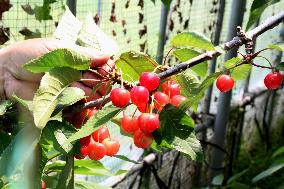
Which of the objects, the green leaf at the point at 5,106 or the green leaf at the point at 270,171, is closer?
the green leaf at the point at 5,106

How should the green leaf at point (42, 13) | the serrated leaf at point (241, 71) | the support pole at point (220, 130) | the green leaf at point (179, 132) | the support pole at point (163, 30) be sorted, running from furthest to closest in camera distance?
the support pole at point (220, 130) → the support pole at point (163, 30) → the green leaf at point (42, 13) → the serrated leaf at point (241, 71) → the green leaf at point (179, 132)

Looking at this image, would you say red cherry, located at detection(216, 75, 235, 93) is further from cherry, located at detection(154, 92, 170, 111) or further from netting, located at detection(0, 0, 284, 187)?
netting, located at detection(0, 0, 284, 187)

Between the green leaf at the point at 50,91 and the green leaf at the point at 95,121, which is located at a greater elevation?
the green leaf at the point at 50,91

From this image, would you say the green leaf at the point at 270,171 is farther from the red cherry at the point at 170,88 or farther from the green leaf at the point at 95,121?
the green leaf at the point at 95,121

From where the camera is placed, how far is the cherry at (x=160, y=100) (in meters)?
0.93

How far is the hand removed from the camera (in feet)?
3.09

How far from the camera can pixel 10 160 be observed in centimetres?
86

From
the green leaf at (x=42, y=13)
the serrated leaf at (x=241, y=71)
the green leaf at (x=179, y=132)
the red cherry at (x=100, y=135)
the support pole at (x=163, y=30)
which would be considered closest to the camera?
the green leaf at (x=179, y=132)

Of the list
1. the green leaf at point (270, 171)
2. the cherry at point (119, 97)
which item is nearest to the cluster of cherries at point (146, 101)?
the cherry at point (119, 97)

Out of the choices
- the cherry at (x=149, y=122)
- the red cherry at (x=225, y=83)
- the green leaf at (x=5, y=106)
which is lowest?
the green leaf at (x=5, y=106)

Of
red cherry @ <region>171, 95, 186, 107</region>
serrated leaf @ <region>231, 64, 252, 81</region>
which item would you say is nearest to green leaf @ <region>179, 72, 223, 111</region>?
red cherry @ <region>171, 95, 186, 107</region>

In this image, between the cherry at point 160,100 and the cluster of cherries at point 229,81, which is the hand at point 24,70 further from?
the cluster of cherries at point 229,81

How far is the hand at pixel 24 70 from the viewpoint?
94 cm

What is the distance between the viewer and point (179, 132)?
890mm
